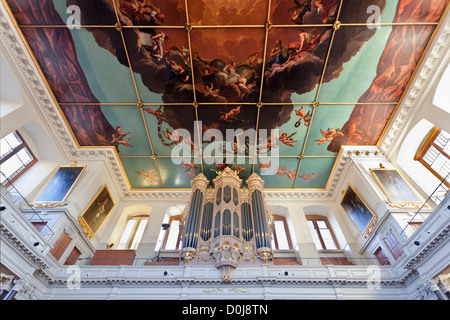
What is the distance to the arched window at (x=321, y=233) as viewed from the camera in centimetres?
1329

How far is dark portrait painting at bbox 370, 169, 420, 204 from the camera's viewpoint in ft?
34.0

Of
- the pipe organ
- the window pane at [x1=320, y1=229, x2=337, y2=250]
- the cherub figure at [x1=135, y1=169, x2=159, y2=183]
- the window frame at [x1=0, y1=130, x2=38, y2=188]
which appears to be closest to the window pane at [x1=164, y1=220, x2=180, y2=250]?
the pipe organ

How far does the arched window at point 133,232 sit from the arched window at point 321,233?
9754 millimetres

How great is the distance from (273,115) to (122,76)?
715 cm

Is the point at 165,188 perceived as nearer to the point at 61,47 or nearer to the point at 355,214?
the point at 61,47

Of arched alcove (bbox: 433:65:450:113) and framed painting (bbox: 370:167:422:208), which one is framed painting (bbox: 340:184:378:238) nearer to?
framed painting (bbox: 370:167:422:208)

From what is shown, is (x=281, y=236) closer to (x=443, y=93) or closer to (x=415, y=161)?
(x=415, y=161)

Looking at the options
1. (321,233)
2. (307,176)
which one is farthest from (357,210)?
(307,176)

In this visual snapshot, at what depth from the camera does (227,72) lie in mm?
10867

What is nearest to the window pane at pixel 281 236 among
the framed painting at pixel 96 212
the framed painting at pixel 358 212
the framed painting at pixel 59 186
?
the framed painting at pixel 358 212

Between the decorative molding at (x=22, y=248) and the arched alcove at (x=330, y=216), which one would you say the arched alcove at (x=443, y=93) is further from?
the decorative molding at (x=22, y=248)

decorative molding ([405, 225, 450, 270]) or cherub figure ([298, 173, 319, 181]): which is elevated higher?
cherub figure ([298, 173, 319, 181])

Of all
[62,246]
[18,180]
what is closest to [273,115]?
[62,246]
